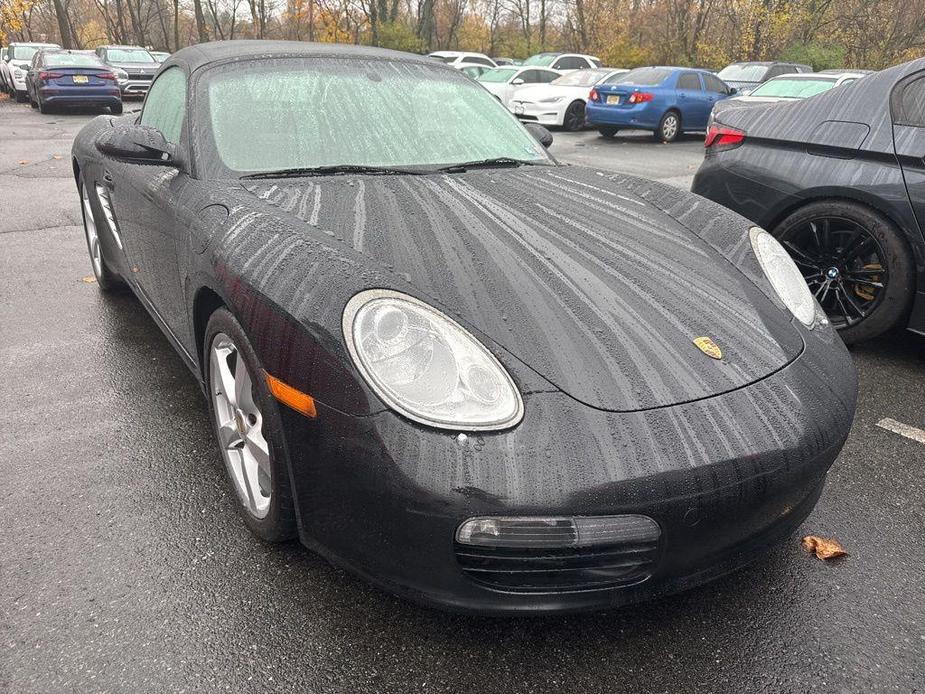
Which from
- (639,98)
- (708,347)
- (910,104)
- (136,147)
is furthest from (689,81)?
(708,347)

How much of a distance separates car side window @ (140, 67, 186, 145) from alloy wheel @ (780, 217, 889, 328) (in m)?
3.07

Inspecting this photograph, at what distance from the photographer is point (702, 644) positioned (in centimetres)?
174

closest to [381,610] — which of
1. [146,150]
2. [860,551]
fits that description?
[860,551]

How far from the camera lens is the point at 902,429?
9.42 ft

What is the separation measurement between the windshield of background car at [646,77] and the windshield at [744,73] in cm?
358

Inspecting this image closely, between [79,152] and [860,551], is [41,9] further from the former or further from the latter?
[860,551]

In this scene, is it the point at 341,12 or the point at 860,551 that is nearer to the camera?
the point at 860,551

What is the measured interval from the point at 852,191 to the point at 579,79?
13.1 meters

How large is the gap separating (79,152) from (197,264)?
8.40ft

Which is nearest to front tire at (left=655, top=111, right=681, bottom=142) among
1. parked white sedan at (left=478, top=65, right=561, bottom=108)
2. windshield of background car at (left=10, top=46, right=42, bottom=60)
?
parked white sedan at (left=478, top=65, right=561, bottom=108)

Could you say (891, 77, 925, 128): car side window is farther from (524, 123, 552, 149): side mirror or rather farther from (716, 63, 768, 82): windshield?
(716, 63, 768, 82): windshield

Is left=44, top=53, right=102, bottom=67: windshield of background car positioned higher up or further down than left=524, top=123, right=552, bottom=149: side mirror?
higher up

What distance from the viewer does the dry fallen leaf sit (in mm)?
2074

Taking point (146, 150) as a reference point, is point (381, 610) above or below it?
below
